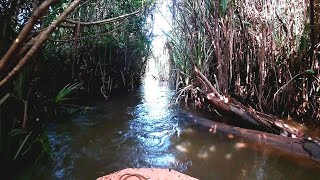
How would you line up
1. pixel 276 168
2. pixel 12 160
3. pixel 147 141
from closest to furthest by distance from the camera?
pixel 12 160
pixel 276 168
pixel 147 141

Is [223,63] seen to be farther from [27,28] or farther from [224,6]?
[27,28]

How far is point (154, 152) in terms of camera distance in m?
3.13

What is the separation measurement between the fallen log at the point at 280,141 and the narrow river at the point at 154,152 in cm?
14

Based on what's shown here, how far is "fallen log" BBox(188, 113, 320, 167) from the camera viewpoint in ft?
8.95

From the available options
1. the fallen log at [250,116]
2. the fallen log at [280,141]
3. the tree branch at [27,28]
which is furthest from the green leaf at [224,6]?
the tree branch at [27,28]

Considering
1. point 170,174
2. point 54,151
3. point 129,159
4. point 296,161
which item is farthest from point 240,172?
point 54,151

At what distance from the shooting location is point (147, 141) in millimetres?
3514

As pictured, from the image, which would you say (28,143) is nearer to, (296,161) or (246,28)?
(296,161)

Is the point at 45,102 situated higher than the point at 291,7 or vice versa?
the point at 291,7

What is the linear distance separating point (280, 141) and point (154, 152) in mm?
1443

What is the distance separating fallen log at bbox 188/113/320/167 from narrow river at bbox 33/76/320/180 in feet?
0.45

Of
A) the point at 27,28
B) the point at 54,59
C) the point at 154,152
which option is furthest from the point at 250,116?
the point at 54,59

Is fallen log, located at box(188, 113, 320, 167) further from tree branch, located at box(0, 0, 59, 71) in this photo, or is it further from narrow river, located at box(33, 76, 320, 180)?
tree branch, located at box(0, 0, 59, 71)

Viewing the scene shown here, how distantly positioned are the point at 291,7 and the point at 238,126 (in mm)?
1967
